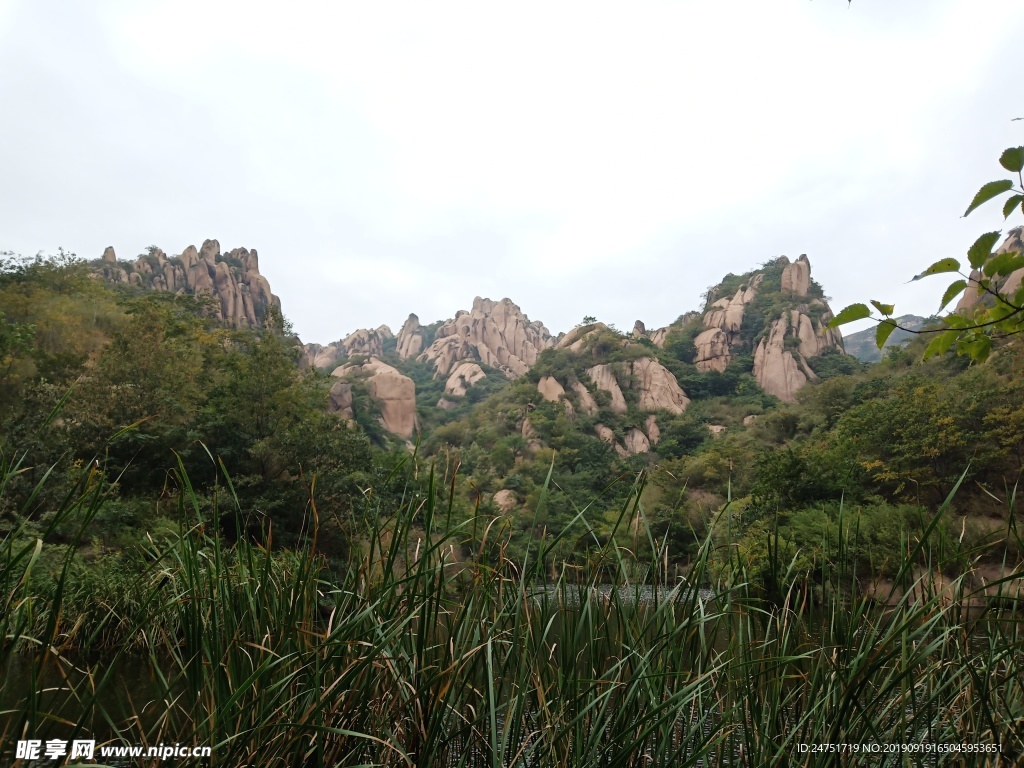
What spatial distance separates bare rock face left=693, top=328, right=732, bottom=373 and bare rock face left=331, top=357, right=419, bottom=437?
18.4 m

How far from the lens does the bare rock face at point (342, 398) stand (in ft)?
113

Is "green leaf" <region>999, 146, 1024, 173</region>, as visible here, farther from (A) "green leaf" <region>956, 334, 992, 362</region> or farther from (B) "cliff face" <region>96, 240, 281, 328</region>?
(B) "cliff face" <region>96, 240, 281, 328</region>

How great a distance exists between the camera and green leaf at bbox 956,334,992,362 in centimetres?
121

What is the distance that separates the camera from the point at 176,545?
53.4 inches

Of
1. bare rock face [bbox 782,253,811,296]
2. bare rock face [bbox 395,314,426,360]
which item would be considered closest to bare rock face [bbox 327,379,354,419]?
bare rock face [bbox 782,253,811,296]

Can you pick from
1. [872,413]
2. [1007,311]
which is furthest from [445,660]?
[872,413]

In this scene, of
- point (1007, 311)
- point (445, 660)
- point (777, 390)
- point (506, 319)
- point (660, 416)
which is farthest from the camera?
point (506, 319)

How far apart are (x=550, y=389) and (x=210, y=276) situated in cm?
2332

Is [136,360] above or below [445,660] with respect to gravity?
above

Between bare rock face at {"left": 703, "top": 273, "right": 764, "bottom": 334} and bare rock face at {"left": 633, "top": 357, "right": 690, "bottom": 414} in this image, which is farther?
bare rock face at {"left": 703, "top": 273, "right": 764, "bottom": 334}

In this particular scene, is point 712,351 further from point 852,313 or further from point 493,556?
point 852,313

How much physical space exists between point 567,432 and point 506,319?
33831mm

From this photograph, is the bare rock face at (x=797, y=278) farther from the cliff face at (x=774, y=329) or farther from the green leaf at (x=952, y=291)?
the green leaf at (x=952, y=291)

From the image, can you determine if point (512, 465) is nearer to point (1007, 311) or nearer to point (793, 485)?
point (793, 485)
